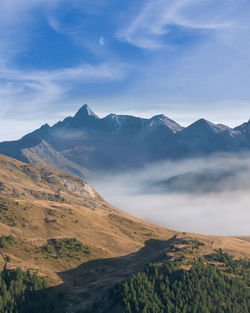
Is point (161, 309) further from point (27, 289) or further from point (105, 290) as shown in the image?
point (27, 289)

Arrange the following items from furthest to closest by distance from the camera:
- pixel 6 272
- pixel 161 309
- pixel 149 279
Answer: pixel 6 272, pixel 149 279, pixel 161 309

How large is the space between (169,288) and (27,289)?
70.5m

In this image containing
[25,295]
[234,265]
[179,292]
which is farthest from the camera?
[234,265]

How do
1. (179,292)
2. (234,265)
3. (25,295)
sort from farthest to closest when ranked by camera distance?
(234,265) < (25,295) < (179,292)

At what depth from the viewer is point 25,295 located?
155m

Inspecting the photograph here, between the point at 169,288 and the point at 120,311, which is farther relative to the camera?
the point at 169,288

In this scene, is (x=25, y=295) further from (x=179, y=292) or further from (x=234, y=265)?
(x=234, y=265)

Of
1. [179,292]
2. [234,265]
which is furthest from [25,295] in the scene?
[234,265]

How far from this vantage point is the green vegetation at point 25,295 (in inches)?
5763

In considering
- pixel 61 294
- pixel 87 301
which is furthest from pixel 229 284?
pixel 61 294

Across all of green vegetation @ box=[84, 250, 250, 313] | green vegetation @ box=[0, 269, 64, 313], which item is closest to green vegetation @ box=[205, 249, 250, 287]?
green vegetation @ box=[84, 250, 250, 313]

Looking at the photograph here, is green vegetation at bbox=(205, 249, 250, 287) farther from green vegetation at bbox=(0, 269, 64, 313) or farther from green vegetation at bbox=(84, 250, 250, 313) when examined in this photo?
green vegetation at bbox=(0, 269, 64, 313)

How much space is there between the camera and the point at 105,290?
163 metres

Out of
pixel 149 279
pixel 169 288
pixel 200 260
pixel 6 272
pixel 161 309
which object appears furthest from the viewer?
pixel 200 260
